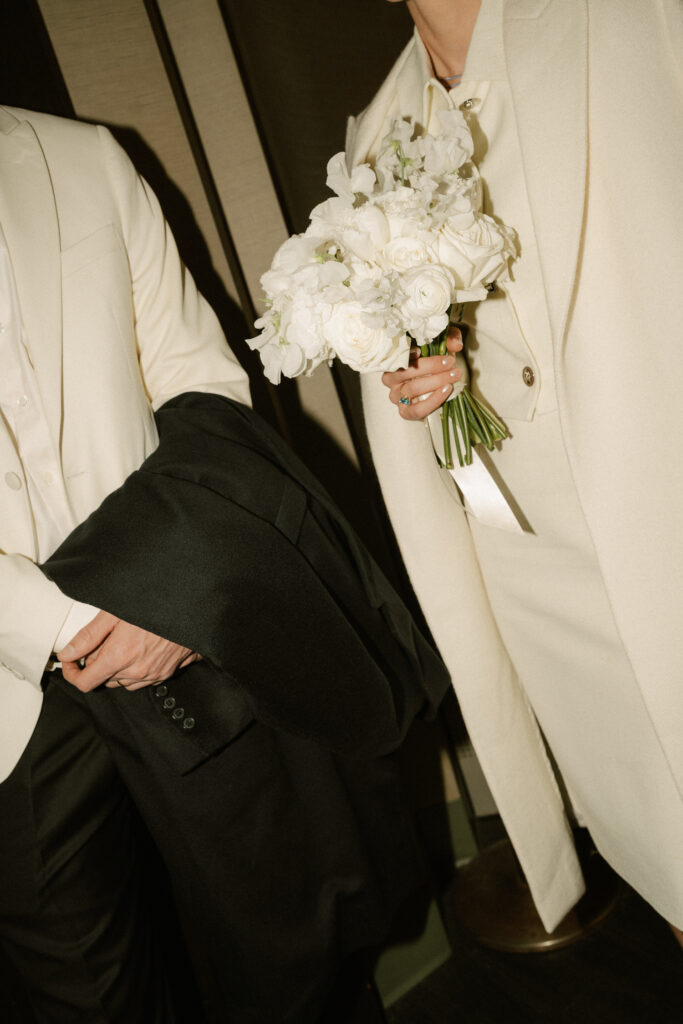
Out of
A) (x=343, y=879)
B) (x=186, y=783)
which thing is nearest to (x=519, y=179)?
(x=186, y=783)

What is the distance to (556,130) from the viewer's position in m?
0.99

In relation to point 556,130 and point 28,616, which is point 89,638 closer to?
point 28,616

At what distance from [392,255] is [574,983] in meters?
1.77

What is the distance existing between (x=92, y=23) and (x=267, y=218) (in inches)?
21.5

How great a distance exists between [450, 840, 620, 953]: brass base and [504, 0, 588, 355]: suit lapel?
1.61 m

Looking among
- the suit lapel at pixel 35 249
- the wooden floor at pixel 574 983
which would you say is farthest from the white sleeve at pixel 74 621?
the wooden floor at pixel 574 983

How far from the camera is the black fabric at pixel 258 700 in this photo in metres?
1.18

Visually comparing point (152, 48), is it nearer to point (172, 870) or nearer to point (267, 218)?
point (267, 218)

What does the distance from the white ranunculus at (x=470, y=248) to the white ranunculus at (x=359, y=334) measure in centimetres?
12

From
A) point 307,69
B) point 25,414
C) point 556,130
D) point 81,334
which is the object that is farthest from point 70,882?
point 307,69

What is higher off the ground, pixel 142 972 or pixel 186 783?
pixel 186 783

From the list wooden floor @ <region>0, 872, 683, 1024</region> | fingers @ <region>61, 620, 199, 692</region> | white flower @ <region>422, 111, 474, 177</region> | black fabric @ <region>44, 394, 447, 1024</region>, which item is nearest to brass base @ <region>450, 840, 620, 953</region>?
wooden floor @ <region>0, 872, 683, 1024</region>

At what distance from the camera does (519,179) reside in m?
1.14

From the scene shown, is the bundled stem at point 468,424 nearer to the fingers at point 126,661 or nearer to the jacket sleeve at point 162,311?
→ the jacket sleeve at point 162,311
